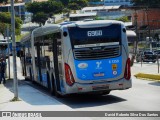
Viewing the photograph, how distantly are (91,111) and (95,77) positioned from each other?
267 cm

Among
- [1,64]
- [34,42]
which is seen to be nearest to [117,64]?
[34,42]

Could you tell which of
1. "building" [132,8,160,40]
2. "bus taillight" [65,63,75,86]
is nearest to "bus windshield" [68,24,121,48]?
"bus taillight" [65,63,75,86]

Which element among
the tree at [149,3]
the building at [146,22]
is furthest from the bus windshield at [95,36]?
the tree at [149,3]

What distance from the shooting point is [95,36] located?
19.2 metres

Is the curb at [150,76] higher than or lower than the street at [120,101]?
lower

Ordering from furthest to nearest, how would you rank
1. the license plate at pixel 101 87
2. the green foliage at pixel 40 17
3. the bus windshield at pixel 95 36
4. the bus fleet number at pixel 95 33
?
the green foliage at pixel 40 17 → the bus fleet number at pixel 95 33 → the bus windshield at pixel 95 36 → the license plate at pixel 101 87

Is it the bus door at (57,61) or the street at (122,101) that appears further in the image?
the bus door at (57,61)

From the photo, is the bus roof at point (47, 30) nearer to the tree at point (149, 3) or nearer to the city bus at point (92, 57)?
the city bus at point (92, 57)

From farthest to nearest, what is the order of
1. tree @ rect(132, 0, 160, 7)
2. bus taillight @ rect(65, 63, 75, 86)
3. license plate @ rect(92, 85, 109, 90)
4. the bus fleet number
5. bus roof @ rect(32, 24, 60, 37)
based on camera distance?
tree @ rect(132, 0, 160, 7), bus roof @ rect(32, 24, 60, 37), the bus fleet number, license plate @ rect(92, 85, 109, 90), bus taillight @ rect(65, 63, 75, 86)

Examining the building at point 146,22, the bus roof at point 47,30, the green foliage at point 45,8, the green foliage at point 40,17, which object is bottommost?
the green foliage at point 40,17

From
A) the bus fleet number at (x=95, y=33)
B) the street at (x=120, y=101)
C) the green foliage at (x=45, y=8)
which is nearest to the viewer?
the street at (x=120, y=101)

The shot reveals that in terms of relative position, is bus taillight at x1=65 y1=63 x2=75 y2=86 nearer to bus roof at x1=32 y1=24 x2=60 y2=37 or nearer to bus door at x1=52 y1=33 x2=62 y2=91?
bus door at x1=52 y1=33 x2=62 y2=91

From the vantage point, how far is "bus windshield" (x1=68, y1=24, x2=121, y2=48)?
1902 centimetres

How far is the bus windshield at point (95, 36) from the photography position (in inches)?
749
